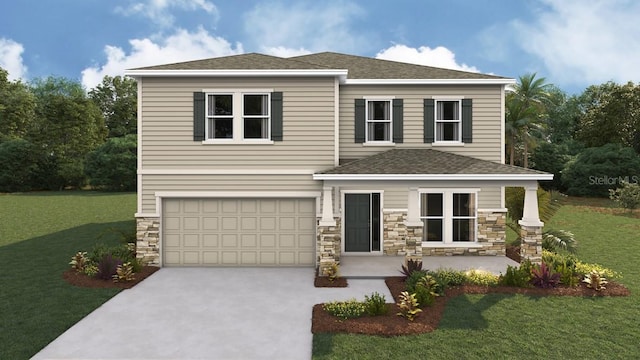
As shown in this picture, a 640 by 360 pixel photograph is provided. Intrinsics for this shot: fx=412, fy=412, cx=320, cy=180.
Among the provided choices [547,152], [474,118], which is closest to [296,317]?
[474,118]

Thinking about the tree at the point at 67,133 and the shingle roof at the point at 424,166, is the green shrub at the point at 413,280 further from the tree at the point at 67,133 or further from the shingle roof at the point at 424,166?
the tree at the point at 67,133

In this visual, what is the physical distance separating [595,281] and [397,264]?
565 cm

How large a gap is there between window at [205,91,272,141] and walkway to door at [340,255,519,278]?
17.2ft

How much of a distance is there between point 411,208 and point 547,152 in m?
39.7

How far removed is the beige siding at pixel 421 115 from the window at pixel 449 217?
1753 millimetres

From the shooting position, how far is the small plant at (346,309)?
9.05 metres

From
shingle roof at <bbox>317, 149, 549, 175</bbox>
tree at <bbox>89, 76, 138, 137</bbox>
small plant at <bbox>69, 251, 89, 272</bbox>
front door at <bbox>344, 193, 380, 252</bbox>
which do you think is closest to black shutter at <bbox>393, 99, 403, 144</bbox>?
shingle roof at <bbox>317, 149, 549, 175</bbox>

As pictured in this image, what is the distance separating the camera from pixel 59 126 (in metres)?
53.1

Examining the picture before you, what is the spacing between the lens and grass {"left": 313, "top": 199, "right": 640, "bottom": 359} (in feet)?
24.8

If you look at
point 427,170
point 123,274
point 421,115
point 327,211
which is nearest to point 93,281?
point 123,274

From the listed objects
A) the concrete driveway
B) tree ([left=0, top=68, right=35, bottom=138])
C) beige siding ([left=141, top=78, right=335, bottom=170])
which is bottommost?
the concrete driveway

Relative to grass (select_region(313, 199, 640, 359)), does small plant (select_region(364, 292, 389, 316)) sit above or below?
above

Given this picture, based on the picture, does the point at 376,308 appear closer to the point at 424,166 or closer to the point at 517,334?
the point at 517,334

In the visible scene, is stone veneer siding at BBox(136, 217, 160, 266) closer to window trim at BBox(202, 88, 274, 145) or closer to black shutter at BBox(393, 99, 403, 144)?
window trim at BBox(202, 88, 274, 145)
